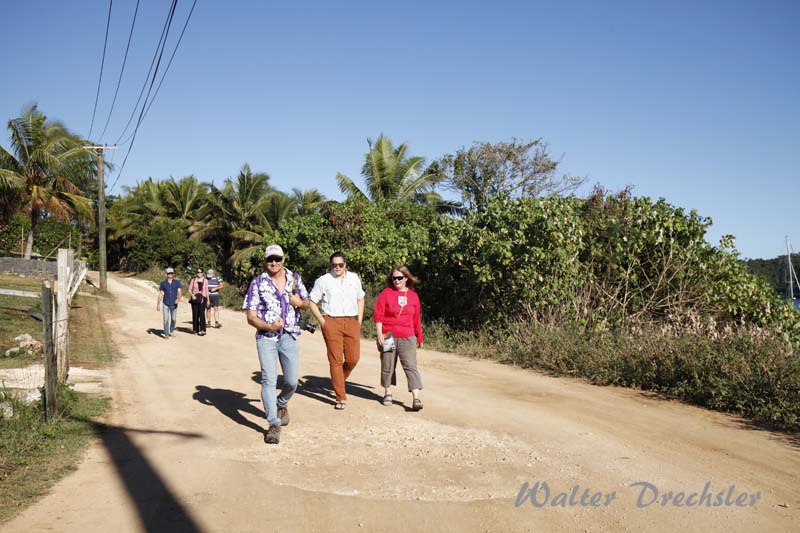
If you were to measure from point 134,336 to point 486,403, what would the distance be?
10.8 metres

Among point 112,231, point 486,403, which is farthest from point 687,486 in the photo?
point 112,231

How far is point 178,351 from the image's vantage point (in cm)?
1341

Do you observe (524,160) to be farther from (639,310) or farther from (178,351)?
(178,351)

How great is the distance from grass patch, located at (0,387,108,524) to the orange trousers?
266 centimetres

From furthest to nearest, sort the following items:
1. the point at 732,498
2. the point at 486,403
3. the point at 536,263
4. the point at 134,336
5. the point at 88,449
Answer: the point at 134,336 < the point at 536,263 < the point at 486,403 < the point at 88,449 < the point at 732,498

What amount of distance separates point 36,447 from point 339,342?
3.26m

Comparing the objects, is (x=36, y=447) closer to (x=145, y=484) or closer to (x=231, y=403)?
Answer: (x=145, y=484)

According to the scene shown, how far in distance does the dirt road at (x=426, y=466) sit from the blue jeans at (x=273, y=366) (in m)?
0.37

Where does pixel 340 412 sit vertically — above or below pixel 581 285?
below

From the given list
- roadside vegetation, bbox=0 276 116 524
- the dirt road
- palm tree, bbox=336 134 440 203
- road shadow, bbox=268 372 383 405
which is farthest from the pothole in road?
palm tree, bbox=336 134 440 203

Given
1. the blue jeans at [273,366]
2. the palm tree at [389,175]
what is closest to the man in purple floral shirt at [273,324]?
the blue jeans at [273,366]

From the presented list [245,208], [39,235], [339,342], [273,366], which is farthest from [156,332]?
[39,235]

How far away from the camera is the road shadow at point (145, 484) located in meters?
4.32

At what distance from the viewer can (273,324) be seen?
6.44 m
